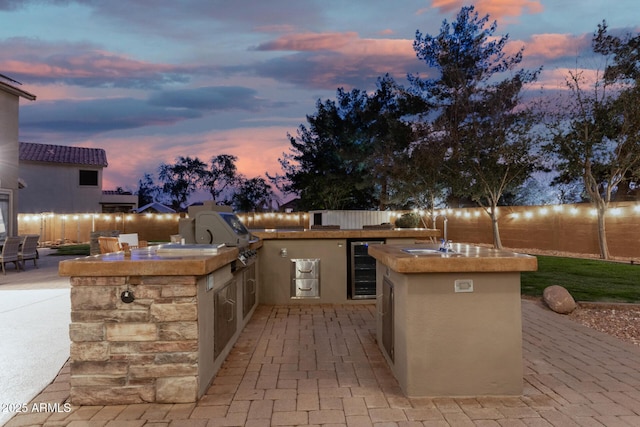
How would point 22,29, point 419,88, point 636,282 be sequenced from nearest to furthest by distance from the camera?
1. point 636,282
2. point 22,29
3. point 419,88

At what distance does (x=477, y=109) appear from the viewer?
20.2m

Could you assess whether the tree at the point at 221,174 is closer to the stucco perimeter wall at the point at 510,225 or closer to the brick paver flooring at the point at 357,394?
the stucco perimeter wall at the point at 510,225

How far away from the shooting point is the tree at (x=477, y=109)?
1716 cm

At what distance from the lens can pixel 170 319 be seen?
10.1ft

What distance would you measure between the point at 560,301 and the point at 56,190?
27.9 meters

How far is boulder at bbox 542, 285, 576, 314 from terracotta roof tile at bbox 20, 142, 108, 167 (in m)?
27.4

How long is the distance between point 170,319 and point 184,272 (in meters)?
0.35

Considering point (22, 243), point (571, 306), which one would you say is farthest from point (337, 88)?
point (571, 306)

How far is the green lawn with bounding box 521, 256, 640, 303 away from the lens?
7203 mm

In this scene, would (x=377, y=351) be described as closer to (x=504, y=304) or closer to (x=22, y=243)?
(x=504, y=304)

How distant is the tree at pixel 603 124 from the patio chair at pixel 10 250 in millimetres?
16038

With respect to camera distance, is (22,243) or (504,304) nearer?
(504,304)

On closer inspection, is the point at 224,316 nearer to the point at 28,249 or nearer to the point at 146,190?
the point at 28,249

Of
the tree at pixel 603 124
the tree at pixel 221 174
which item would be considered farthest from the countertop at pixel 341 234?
the tree at pixel 221 174
